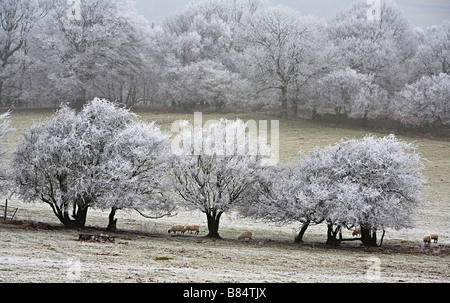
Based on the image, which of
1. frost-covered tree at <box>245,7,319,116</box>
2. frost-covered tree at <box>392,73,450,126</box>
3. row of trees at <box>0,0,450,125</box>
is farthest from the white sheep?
frost-covered tree at <box>245,7,319,116</box>

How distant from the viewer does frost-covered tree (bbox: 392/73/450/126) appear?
71625 millimetres

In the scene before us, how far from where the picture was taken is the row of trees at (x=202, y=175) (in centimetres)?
3231

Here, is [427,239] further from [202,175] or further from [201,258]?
[201,258]

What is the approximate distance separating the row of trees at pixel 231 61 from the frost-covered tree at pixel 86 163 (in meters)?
42.2

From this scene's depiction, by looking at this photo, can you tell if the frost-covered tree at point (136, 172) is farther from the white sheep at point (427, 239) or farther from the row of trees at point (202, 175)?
the white sheep at point (427, 239)

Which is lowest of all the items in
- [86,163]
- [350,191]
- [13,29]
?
[350,191]

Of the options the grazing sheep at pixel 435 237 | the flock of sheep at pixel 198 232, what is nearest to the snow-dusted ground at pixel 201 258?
the grazing sheep at pixel 435 237

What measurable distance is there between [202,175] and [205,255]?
29.5 ft

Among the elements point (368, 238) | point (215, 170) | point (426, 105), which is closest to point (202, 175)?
point (215, 170)

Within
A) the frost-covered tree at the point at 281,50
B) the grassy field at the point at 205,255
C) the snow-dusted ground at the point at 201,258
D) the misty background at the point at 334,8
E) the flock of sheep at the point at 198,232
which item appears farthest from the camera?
the misty background at the point at 334,8

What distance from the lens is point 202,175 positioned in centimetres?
3459

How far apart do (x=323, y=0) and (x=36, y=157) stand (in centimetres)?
9623

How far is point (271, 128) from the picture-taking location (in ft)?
240
